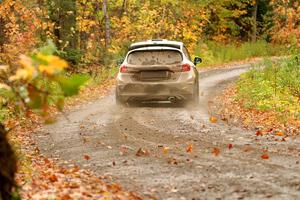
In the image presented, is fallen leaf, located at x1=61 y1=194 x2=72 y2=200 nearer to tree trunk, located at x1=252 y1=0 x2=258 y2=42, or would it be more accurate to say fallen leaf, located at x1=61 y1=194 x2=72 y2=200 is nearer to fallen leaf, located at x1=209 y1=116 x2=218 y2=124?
fallen leaf, located at x1=209 y1=116 x2=218 y2=124

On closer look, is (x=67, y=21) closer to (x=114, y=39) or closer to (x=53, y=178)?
(x=114, y=39)

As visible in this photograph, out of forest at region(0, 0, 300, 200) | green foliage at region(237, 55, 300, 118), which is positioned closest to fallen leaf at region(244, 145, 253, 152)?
forest at region(0, 0, 300, 200)

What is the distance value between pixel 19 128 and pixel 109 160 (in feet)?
14.1

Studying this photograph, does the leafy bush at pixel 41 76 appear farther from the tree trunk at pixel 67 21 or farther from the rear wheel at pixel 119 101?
the tree trunk at pixel 67 21

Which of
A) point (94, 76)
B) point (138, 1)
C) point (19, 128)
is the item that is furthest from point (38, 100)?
point (138, 1)

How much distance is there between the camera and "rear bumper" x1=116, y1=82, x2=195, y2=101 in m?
15.6

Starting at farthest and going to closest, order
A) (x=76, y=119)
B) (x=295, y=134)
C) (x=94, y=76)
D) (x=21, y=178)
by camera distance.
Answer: (x=94, y=76) < (x=76, y=119) < (x=295, y=134) < (x=21, y=178)

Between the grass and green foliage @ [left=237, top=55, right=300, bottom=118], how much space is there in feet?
38.2

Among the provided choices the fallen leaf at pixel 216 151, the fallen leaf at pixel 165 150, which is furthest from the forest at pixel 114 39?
the fallen leaf at pixel 216 151

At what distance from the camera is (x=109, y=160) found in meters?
9.26

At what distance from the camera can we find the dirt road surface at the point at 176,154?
24.0ft

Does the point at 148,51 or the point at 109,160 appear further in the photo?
the point at 148,51

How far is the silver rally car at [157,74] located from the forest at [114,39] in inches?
72.1

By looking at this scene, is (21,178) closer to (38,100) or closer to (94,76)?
(38,100)
